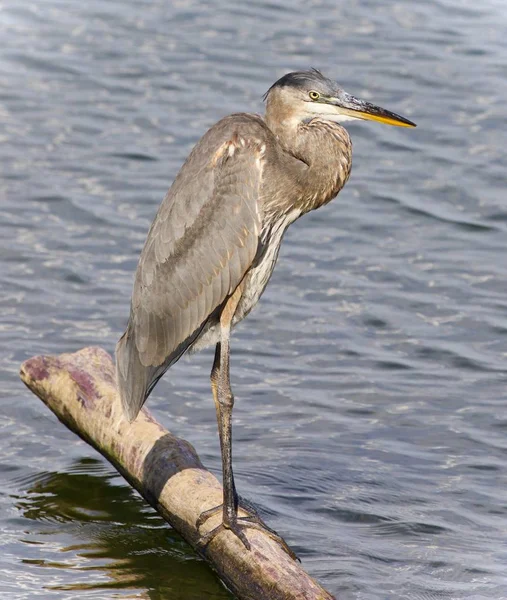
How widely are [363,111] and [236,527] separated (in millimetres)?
2234

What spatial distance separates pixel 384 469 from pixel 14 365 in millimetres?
2784

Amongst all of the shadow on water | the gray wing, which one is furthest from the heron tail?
the shadow on water

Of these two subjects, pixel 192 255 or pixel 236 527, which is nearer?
pixel 236 527

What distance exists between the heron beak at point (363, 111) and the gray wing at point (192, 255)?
482 mm

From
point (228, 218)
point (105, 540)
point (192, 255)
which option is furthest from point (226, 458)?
point (228, 218)

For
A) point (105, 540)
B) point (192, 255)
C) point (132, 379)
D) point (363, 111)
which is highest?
point (363, 111)

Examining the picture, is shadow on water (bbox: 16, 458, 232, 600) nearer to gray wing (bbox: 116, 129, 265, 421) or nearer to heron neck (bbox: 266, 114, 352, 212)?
gray wing (bbox: 116, 129, 265, 421)

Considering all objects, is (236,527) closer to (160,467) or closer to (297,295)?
(160,467)

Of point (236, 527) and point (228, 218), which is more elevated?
point (228, 218)

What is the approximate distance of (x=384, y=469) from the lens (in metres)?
7.68

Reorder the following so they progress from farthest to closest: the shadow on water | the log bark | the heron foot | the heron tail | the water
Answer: the water < the heron tail < the shadow on water < the heron foot < the log bark

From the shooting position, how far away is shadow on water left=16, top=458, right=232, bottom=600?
A: 6.24m

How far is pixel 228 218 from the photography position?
6.36m

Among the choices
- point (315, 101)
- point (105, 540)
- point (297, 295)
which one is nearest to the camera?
point (315, 101)
